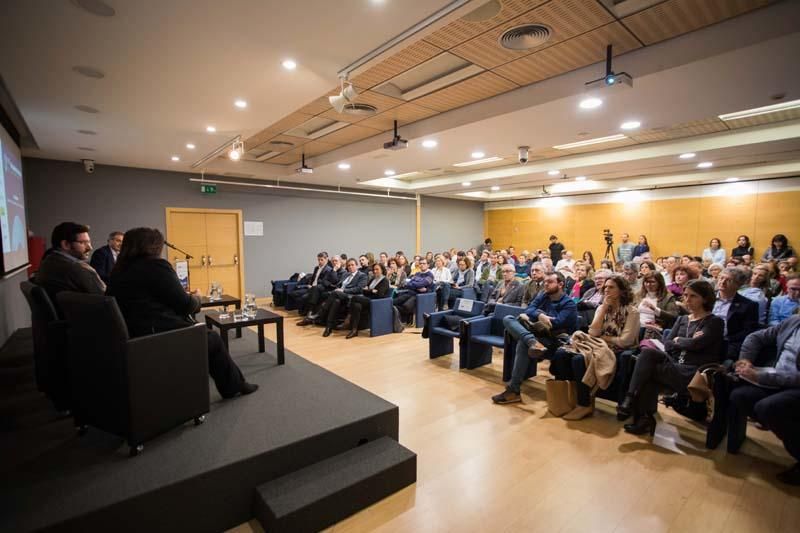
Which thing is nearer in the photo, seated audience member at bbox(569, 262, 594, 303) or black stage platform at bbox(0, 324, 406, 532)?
black stage platform at bbox(0, 324, 406, 532)

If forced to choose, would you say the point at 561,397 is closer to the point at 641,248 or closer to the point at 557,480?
the point at 557,480

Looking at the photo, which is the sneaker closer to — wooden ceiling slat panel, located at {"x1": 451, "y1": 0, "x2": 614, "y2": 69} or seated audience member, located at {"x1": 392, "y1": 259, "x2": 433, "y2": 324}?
wooden ceiling slat panel, located at {"x1": 451, "y1": 0, "x2": 614, "y2": 69}

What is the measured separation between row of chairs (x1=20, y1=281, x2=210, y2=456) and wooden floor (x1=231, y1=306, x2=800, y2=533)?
757 mm

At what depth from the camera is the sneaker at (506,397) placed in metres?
3.51

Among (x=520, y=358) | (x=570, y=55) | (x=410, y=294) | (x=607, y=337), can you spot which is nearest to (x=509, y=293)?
(x=520, y=358)

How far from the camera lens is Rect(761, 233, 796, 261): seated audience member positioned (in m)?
7.64

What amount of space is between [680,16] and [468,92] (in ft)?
6.00

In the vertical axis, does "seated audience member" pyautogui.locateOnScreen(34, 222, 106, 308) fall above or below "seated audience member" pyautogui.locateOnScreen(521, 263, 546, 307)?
above

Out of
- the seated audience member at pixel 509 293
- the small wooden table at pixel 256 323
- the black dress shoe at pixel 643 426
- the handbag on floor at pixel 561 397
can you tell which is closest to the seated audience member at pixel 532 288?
the seated audience member at pixel 509 293

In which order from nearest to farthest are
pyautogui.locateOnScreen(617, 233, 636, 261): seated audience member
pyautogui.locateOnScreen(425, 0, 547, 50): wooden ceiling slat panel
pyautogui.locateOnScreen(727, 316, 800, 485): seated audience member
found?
pyautogui.locateOnScreen(727, 316, 800, 485): seated audience member, pyautogui.locateOnScreen(425, 0, 547, 50): wooden ceiling slat panel, pyautogui.locateOnScreen(617, 233, 636, 261): seated audience member

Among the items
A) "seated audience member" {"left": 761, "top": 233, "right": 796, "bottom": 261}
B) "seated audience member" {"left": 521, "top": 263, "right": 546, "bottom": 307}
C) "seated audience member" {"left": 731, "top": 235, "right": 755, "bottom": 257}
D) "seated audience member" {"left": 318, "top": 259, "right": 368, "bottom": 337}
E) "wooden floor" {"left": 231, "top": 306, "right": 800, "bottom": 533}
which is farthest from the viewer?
"seated audience member" {"left": 731, "top": 235, "right": 755, "bottom": 257}

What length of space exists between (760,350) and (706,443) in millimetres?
777

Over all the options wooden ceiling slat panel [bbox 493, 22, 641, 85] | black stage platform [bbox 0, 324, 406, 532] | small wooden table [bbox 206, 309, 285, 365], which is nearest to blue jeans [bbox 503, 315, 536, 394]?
black stage platform [bbox 0, 324, 406, 532]

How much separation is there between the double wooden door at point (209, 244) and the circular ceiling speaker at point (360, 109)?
497 centimetres
